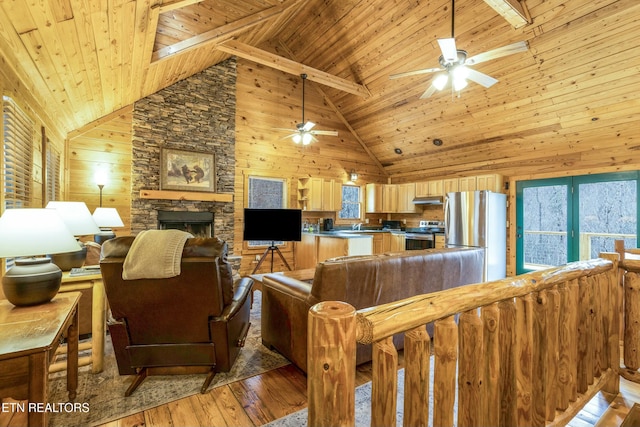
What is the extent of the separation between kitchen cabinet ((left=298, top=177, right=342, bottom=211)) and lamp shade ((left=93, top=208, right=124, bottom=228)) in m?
→ 3.56

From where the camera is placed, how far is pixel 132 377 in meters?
2.22

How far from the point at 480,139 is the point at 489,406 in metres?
5.68

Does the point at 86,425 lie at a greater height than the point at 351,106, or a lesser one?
lesser

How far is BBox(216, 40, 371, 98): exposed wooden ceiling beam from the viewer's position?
433 centimetres

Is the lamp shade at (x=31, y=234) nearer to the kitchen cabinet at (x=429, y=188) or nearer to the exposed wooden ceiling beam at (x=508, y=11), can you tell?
the exposed wooden ceiling beam at (x=508, y=11)

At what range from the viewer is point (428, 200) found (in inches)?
263

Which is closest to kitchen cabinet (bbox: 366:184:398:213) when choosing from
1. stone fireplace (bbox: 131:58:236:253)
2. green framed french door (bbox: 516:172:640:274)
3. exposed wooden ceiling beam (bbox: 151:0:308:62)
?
green framed french door (bbox: 516:172:640:274)

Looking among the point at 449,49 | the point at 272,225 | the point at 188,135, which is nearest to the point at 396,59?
the point at 449,49

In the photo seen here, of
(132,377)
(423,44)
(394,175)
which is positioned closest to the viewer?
(132,377)

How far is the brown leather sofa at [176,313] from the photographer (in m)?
1.88

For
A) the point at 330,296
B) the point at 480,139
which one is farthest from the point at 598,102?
the point at 330,296

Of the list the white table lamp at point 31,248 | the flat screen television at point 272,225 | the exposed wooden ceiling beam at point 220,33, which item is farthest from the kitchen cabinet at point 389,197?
the white table lamp at point 31,248

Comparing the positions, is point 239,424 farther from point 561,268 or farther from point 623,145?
point 623,145

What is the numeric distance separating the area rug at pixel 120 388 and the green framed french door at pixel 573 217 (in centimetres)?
532
